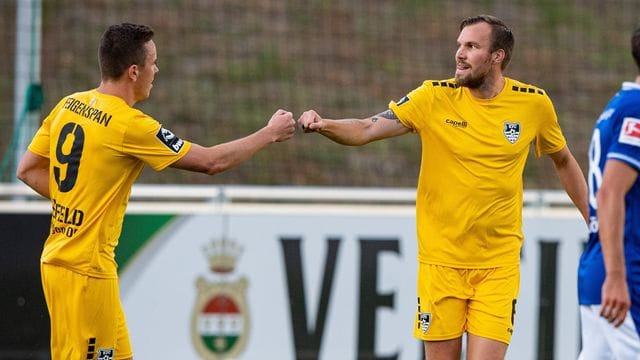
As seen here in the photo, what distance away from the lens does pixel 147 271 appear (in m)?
7.58

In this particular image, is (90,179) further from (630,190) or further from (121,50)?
(630,190)

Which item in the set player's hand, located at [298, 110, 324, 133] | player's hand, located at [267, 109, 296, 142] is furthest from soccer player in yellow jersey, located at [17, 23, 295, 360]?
player's hand, located at [298, 110, 324, 133]

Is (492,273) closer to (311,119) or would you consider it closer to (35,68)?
(311,119)

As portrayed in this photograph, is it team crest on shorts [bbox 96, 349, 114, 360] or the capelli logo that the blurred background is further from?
team crest on shorts [bbox 96, 349, 114, 360]

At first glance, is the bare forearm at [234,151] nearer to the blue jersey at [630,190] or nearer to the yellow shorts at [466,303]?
the yellow shorts at [466,303]

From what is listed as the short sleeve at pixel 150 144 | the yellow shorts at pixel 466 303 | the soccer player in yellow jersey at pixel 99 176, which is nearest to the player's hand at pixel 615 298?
the yellow shorts at pixel 466 303

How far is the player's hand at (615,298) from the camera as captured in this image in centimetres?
435

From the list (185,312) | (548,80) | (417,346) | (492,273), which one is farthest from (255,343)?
(548,80)

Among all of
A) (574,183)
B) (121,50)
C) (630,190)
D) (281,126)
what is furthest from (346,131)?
(630,190)

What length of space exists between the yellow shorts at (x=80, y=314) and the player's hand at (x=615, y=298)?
2.12m

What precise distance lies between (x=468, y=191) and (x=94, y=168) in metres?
1.83

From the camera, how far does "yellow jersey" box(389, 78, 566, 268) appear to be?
5.77 metres

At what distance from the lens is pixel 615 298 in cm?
435

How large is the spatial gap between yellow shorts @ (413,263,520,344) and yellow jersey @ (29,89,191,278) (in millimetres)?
1492
